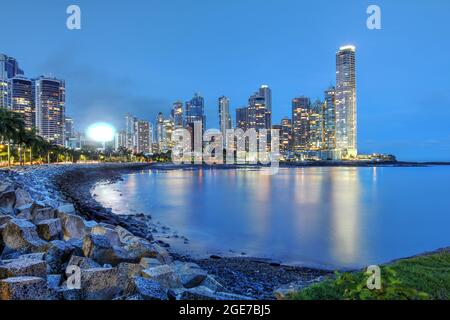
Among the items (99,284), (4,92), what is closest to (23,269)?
(99,284)

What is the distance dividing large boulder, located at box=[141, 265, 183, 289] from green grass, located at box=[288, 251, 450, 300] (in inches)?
95.0

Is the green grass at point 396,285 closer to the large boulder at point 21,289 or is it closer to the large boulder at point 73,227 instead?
the large boulder at point 21,289

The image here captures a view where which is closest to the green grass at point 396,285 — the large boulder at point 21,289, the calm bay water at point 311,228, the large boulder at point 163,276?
the large boulder at point 163,276

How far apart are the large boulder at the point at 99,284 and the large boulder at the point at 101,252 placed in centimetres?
194

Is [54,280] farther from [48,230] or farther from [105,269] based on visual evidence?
[48,230]

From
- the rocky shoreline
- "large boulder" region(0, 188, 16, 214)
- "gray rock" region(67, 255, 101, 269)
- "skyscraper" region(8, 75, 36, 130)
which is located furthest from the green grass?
"skyscraper" region(8, 75, 36, 130)

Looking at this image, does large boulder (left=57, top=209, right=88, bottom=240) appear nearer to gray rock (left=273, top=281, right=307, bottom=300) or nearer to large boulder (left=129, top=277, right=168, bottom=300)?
large boulder (left=129, top=277, right=168, bottom=300)

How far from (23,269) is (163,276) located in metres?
2.36

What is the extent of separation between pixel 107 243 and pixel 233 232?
568 inches

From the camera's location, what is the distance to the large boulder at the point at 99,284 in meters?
5.93

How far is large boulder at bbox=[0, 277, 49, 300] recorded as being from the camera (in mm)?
4812

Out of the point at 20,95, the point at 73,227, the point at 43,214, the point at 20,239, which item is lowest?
the point at 73,227

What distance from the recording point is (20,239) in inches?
328
